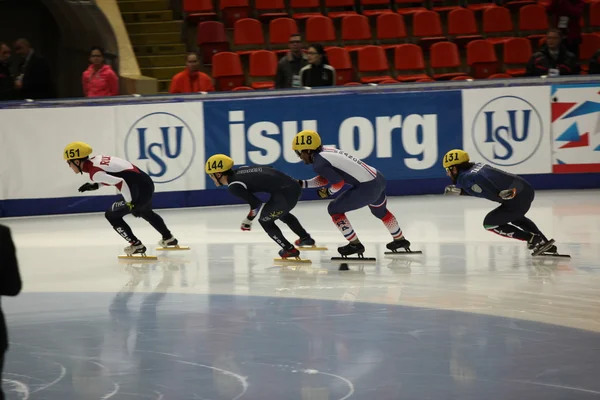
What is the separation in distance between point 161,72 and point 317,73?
463 centimetres

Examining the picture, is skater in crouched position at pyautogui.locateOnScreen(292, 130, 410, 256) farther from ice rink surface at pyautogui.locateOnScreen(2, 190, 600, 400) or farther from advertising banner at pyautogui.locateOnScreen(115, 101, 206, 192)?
advertising banner at pyautogui.locateOnScreen(115, 101, 206, 192)

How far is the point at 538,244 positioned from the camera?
10680 millimetres

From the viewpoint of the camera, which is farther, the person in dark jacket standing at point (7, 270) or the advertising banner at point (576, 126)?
the advertising banner at point (576, 126)

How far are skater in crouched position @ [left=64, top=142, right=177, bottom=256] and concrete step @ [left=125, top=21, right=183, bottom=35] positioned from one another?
818 cm

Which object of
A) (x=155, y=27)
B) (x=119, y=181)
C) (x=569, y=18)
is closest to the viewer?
(x=119, y=181)

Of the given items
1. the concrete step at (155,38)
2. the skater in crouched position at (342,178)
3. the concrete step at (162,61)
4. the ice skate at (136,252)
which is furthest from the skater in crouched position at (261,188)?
the concrete step at (155,38)

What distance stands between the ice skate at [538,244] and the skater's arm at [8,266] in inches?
282

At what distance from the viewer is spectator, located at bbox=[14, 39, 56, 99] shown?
14844mm

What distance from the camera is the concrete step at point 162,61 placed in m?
19.0

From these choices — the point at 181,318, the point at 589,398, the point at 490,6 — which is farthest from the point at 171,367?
the point at 490,6

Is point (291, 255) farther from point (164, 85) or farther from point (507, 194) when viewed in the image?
point (164, 85)

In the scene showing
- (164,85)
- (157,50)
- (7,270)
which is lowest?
(7,270)

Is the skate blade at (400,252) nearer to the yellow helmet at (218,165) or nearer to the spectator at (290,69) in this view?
the yellow helmet at (218,165)

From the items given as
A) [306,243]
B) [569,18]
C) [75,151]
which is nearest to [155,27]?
[569,18]
